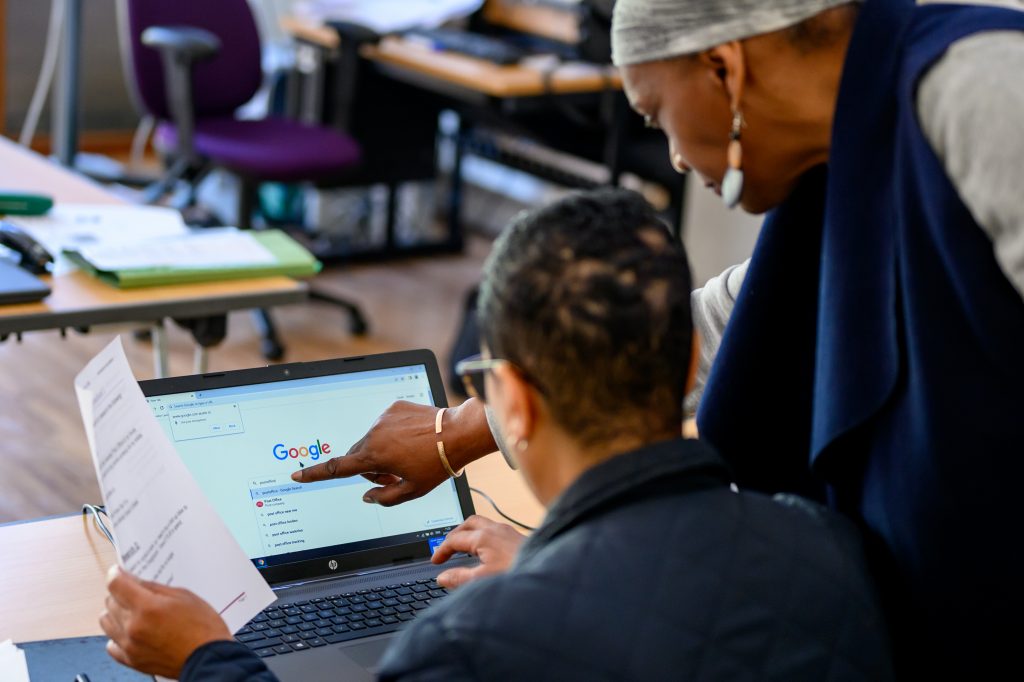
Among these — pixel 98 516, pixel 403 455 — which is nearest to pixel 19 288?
pixel 98 516

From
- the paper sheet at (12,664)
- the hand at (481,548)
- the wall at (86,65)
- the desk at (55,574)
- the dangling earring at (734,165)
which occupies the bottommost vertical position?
the wall at (86,65)

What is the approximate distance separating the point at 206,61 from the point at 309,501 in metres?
2.72

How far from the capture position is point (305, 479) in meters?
1.25

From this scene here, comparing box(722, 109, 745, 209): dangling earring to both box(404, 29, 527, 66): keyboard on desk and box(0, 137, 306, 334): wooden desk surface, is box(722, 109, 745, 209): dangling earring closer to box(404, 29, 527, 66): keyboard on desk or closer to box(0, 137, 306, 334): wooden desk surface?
box(0, 137, 306, 334): wooden desk surface

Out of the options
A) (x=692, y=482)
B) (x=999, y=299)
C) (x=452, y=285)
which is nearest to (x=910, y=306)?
(x=999, y=299)

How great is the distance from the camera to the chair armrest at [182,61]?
135 inches

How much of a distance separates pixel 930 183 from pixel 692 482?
0.88ft

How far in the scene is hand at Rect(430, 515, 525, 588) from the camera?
3.51 ft

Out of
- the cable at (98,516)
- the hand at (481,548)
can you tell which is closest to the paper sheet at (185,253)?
the cable at (98,516)

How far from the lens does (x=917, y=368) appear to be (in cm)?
90

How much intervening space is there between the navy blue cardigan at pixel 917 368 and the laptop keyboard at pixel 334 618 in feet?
1.42

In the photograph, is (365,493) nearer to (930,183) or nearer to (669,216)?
(930,183)

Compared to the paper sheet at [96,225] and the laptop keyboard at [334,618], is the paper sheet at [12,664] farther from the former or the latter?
the paper sheet at [96,225]

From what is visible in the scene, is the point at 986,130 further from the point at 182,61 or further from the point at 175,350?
the point at 175,350
